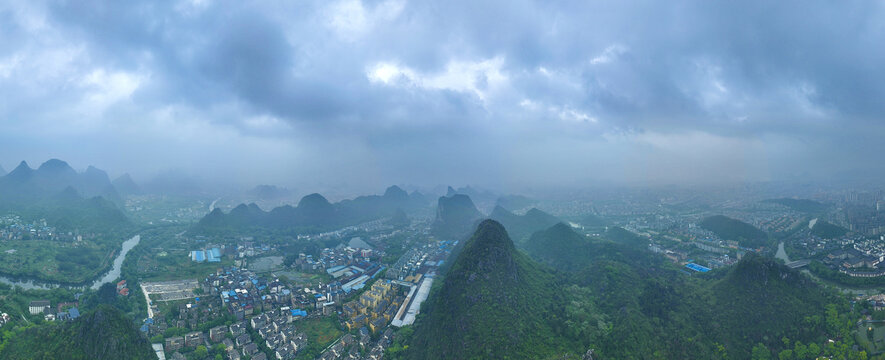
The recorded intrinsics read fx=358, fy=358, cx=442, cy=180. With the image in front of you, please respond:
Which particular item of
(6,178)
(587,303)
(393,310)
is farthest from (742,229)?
(6,178)

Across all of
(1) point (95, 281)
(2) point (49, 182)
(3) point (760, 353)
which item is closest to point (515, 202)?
(3) point (760, 353)

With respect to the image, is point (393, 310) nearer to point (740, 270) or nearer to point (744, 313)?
point (744, 313)

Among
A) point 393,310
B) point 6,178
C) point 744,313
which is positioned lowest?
point 393,310

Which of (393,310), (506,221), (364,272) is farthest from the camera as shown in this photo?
(506,221)

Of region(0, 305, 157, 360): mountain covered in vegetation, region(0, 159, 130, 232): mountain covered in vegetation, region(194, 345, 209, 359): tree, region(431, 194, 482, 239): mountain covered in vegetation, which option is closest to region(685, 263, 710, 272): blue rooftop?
region(431, 194, 482, 239): mountain covered in vegetation

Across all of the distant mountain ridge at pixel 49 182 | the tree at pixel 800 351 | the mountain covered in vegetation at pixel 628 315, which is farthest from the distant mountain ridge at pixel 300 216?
the tree at pixel 800 351

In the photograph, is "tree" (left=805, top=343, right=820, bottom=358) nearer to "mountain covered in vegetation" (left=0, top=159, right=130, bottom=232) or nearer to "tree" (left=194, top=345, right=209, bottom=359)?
"tree" (left=194, top=345, right=209, bottom=359)

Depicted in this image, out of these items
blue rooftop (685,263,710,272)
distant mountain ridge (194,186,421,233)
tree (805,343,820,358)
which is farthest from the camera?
distant mountain ridge (194,186,421,233)
